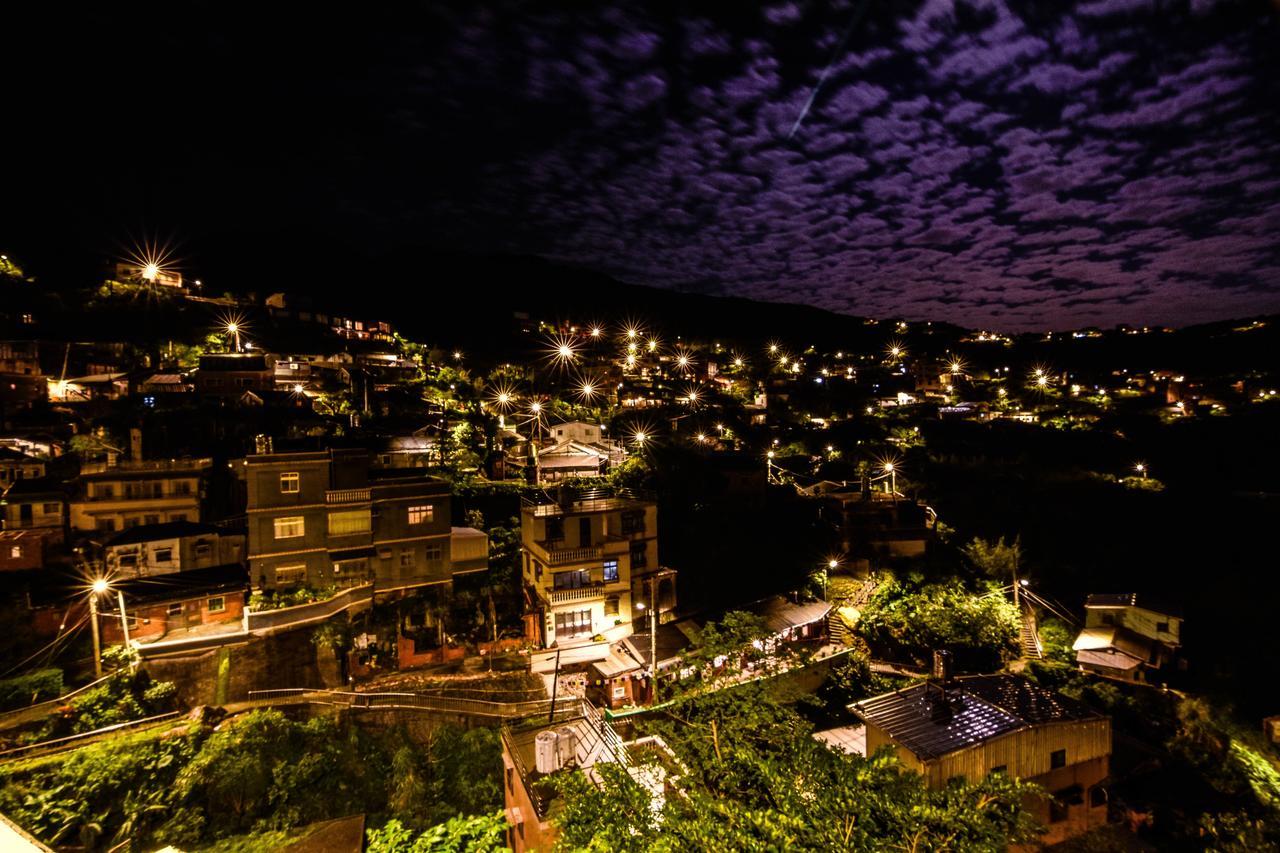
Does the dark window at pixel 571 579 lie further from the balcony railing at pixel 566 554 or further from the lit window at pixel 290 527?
the lit window at pixel 290 527

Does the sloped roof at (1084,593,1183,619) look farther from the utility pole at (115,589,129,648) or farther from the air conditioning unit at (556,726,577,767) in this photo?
the utility pole at (115,589,129,648)

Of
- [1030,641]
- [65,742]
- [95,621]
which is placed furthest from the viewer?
[1030,641]

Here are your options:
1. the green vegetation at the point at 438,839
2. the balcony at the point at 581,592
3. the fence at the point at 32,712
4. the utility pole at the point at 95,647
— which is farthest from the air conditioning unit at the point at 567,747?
the utility pole at the point at 95,647

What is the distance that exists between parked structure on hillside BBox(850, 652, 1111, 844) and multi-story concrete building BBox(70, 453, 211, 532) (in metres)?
29.5

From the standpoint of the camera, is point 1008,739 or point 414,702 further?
point 414,702

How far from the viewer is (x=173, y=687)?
17594 millimetres

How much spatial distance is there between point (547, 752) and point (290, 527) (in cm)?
1715

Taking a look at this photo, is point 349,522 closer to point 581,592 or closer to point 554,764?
point 581,592

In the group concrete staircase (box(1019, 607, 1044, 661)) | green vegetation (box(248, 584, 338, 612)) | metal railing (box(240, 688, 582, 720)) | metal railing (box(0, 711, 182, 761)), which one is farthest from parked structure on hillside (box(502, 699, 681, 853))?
concrete staircase (box(1019, 607, 1044, 661))

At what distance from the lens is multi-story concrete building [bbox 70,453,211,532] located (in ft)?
77.0

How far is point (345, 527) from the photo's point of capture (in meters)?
22.9

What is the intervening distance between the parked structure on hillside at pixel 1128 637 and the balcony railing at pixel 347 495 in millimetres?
30137

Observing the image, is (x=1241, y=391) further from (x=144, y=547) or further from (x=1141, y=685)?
(x=144, y=547)

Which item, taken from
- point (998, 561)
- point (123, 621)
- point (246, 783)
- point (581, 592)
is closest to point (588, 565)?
point (581, 592)
